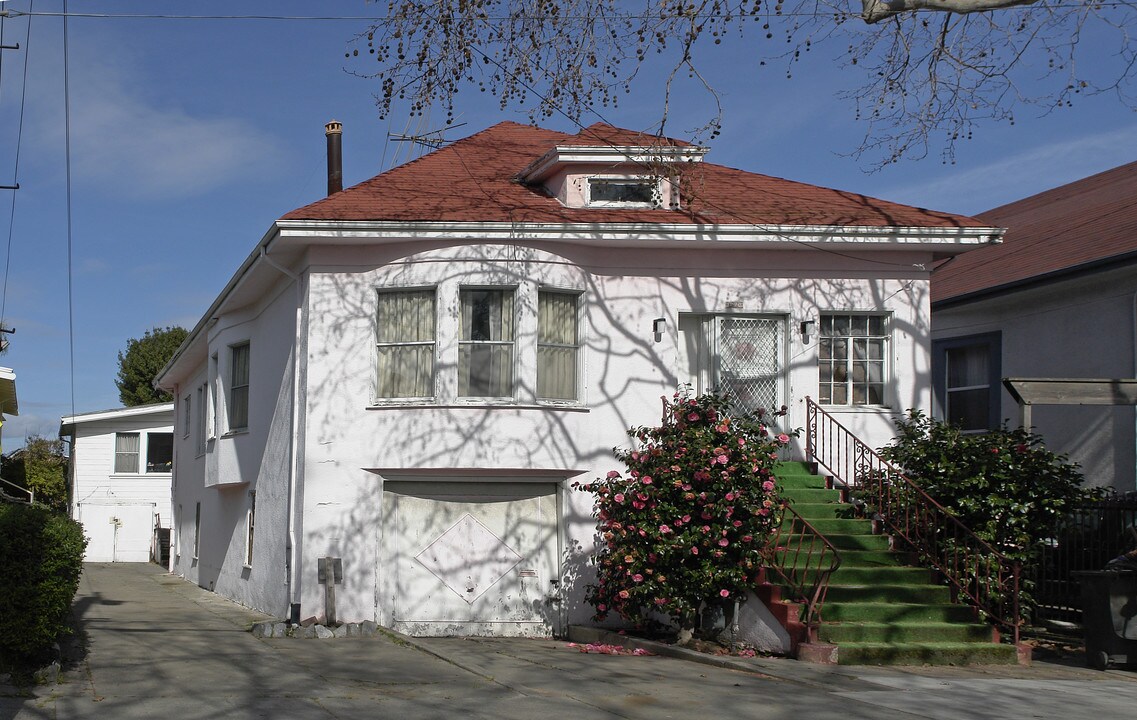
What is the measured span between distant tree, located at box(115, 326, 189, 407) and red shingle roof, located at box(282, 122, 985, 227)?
3805 cm

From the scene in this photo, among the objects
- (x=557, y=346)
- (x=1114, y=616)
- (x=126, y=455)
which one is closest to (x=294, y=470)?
(x=557, y=346)

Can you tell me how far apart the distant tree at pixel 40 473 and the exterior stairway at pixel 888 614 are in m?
29.7

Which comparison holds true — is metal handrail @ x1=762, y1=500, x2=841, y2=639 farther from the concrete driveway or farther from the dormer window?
the dormer window

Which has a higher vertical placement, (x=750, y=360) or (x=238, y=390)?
(x=750, y=360)

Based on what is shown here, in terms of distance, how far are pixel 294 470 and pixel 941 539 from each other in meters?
8.16

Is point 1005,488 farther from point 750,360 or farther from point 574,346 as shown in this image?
point 574,346

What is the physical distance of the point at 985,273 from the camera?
20.0m

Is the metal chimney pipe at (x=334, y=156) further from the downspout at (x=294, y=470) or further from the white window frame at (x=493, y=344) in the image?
the white window frame at (x=493, y=344)

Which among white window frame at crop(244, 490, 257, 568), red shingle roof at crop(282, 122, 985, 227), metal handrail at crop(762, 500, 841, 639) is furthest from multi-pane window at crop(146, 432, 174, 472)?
metal handrail at crop(762, 500, 841, 639)

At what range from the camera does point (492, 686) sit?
34.6ft

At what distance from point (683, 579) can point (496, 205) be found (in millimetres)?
5907

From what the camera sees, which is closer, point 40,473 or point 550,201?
point 550,201

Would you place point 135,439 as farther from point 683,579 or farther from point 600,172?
point 683,579

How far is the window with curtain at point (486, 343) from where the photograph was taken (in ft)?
51.0
